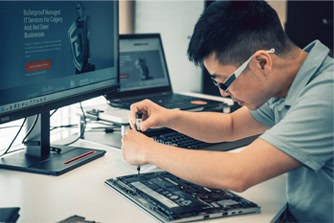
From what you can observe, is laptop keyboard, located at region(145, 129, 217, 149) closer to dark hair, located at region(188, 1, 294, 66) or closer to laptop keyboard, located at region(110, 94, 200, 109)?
laptop keyboard, located at region(110, 94, 200, 109)

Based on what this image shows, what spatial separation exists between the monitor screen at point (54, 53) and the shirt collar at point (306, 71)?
59cm

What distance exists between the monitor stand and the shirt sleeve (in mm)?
553

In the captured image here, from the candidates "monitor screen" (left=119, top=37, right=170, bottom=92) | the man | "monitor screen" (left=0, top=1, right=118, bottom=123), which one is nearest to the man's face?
the man

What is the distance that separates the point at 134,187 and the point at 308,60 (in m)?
0.51

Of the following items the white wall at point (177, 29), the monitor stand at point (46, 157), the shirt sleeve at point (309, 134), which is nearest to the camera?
the shirt sleeve at point (309, 134)

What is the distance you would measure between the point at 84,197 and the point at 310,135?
0.52 metres

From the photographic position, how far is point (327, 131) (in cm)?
102

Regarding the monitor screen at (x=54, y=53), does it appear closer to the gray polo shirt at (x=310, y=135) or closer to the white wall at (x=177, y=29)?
the gray polo shirt at (x=310, y=135)

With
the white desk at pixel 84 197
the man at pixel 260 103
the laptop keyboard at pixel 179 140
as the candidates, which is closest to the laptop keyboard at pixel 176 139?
the laptop keyboard at pixel 179 140

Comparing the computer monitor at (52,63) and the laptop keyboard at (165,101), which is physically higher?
the computer monitor at (52,63)

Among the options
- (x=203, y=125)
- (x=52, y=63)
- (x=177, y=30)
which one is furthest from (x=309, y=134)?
(x=177, y=30)

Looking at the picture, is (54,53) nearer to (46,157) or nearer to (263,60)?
(46,157)

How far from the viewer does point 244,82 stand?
45.9 inches

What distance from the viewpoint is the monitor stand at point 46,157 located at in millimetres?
1268
